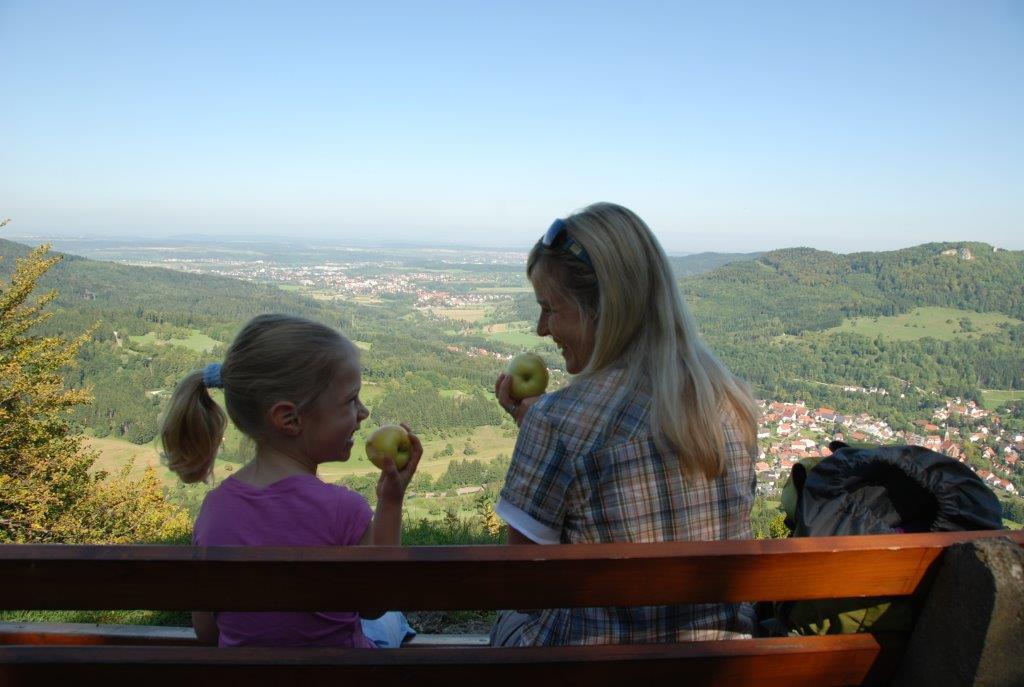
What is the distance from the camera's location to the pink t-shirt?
5.62 ft

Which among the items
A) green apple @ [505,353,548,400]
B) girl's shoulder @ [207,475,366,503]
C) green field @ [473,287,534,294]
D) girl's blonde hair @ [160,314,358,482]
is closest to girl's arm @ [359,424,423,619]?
girl's shoulder @ [207,475,366,503]

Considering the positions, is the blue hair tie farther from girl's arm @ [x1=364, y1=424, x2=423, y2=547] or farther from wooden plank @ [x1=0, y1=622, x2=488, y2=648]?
wooden plank @ [x1=0, y1=622, x2=488, y2=648]

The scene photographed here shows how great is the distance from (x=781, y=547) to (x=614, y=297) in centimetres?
81

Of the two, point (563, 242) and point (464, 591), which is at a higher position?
point (563, 242)

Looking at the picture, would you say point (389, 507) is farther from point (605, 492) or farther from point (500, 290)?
point (500, 290)

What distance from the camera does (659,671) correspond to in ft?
5.08

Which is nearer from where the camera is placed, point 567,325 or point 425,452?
point 567,325

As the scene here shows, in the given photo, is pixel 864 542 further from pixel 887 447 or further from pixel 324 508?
pixel 324 508

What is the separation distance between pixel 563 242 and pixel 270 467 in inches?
43.8

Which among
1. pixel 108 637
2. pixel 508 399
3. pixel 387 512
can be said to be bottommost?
pixel 108 637

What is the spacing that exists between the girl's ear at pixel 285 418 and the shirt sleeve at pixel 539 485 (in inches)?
26.3

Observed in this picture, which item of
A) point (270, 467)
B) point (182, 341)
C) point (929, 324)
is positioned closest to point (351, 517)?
point (270, 467)

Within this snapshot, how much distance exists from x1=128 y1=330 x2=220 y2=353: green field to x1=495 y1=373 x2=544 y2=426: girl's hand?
1567 inches

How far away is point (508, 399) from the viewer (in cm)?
271
